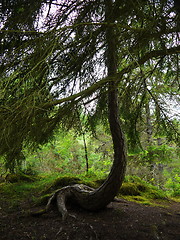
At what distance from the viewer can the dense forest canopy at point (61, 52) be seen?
7.09 feet

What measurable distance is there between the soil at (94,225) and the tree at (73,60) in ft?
1.14

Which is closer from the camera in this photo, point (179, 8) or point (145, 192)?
point (179, 8)

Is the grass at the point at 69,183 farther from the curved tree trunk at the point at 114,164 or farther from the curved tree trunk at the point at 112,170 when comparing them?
the curved tree trunk at the point at 114,164

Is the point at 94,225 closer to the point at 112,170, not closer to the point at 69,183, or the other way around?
the point at 112,170

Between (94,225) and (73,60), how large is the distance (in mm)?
2708

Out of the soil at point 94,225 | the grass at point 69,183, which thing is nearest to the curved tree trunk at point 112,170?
the soil at point 94,225

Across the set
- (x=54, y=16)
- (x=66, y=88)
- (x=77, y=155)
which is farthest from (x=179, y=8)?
(x=77, y=155)

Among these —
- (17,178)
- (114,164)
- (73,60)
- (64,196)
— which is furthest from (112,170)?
(17,178)

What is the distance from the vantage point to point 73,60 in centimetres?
277

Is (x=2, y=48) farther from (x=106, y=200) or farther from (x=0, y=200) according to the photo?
(x=0, y=200)

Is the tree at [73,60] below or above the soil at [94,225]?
above

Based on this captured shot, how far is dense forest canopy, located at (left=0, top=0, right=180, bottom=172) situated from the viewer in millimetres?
2162

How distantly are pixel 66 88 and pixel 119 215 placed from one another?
2.63 m

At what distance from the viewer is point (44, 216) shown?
12.0 ft
